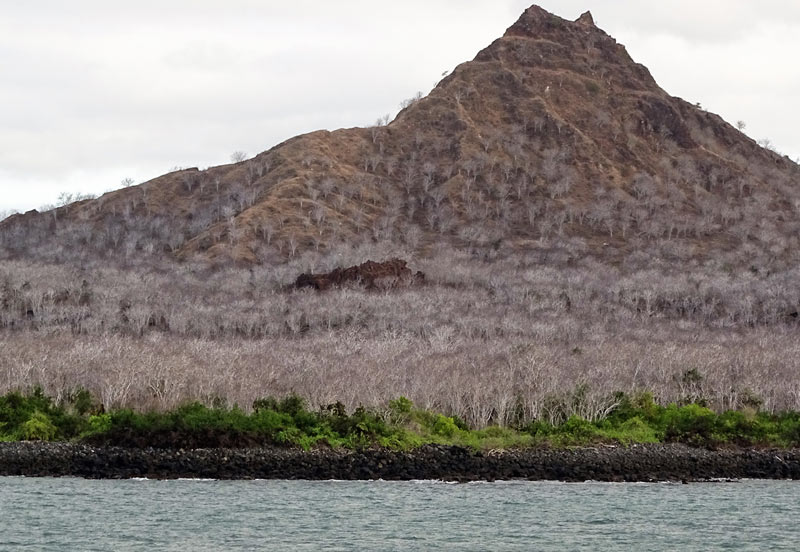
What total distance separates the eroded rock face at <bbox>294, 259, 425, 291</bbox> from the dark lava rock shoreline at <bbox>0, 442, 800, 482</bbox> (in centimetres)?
7777

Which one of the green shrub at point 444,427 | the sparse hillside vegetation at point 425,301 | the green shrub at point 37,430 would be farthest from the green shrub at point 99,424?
the green shrub at point 444,427

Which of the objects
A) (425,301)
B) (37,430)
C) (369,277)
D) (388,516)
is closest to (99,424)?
(37,430)

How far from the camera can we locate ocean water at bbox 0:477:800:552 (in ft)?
136

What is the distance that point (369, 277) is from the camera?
471 feet

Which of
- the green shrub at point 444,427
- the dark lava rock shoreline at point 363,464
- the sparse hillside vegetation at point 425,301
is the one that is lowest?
the dark lava rock shoreline at point 363,464

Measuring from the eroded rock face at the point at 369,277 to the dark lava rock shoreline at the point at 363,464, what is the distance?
3062 inches

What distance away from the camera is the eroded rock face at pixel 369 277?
142m

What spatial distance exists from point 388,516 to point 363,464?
50.6 ft

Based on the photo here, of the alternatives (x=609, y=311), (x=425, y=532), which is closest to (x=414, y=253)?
(x=609, y=311)

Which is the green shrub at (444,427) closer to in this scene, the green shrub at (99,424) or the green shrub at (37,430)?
the green shrub at (99,424)

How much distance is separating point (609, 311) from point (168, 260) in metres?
74.7

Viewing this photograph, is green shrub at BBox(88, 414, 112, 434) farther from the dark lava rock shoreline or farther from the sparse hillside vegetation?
the sparse hillside vegetation

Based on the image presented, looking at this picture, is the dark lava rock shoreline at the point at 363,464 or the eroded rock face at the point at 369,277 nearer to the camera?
the dark lava rock shoreline at the point at 363,464

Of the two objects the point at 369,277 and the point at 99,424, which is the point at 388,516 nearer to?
the point at 99,424
